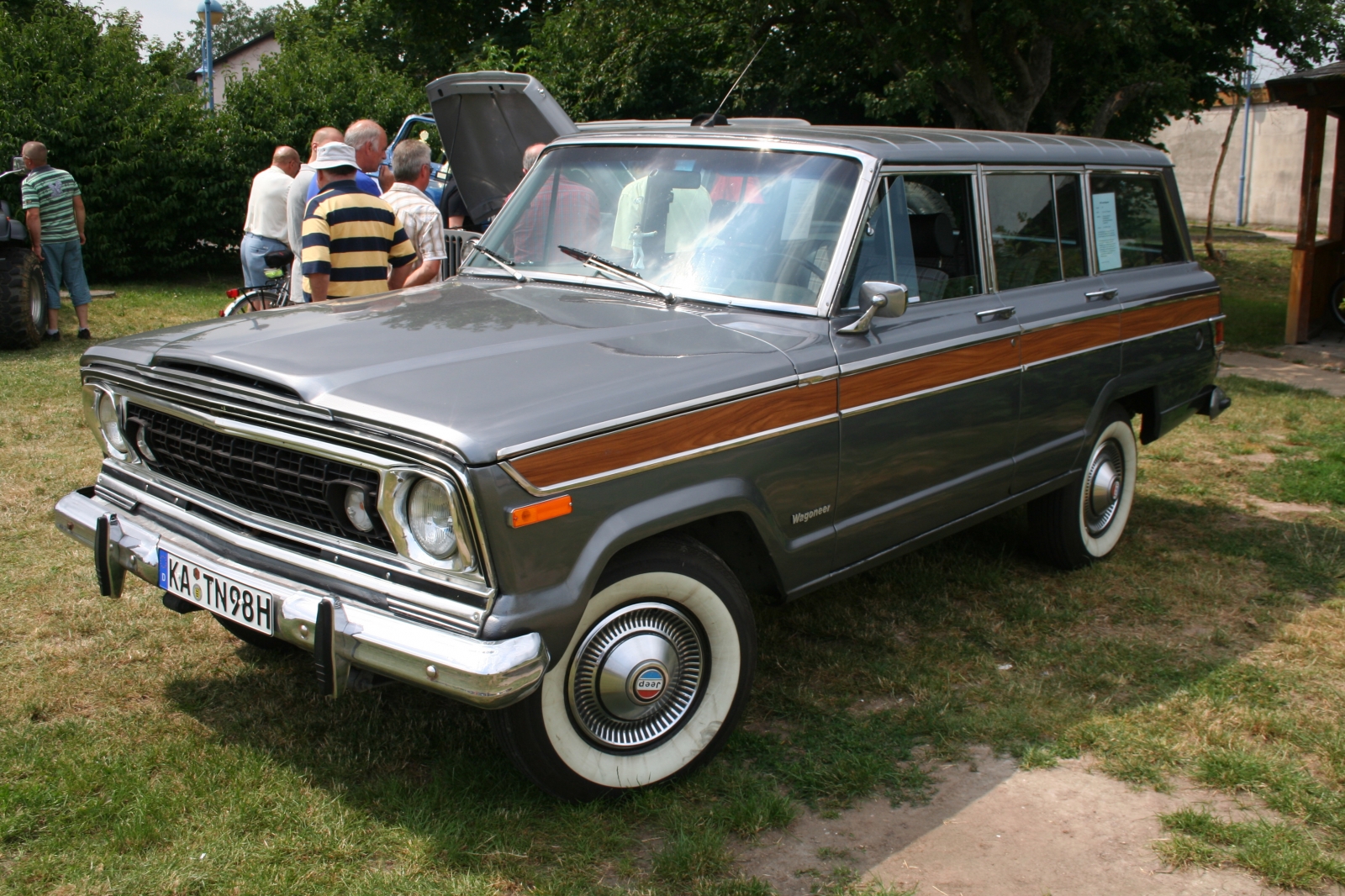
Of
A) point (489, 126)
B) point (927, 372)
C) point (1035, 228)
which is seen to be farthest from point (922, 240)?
point (489, 126)

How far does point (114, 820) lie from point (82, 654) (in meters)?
1.27

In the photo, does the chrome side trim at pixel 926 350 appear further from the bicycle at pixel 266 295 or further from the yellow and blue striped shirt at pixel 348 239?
the bicycle at pixel 266 295

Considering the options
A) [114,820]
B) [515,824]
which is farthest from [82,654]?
[515,824]

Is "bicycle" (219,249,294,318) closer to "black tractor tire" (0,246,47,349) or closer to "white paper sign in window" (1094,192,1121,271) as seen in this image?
"black tractor tire" (0,246,47,349)

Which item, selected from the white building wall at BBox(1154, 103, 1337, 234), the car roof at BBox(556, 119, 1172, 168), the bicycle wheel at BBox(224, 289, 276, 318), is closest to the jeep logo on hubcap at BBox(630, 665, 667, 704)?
the car roof at BBox(556, 119, 1172, 168)

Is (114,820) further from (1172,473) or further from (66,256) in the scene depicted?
(66,256)

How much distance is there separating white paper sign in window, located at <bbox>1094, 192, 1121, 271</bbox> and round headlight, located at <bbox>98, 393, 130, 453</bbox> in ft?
13.4

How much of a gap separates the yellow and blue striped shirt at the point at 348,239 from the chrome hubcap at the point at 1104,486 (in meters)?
3.76

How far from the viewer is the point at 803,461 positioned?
3.46m

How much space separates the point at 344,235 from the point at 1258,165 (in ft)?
94.2

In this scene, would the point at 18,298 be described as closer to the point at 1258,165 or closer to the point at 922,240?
the point at 922,240

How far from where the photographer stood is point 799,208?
12.6 feet

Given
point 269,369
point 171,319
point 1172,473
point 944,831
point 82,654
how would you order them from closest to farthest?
point 269,369 → point 944,831 → point 82,654 → point 1172,473 → point 171,319

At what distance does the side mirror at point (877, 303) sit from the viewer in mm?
3580
